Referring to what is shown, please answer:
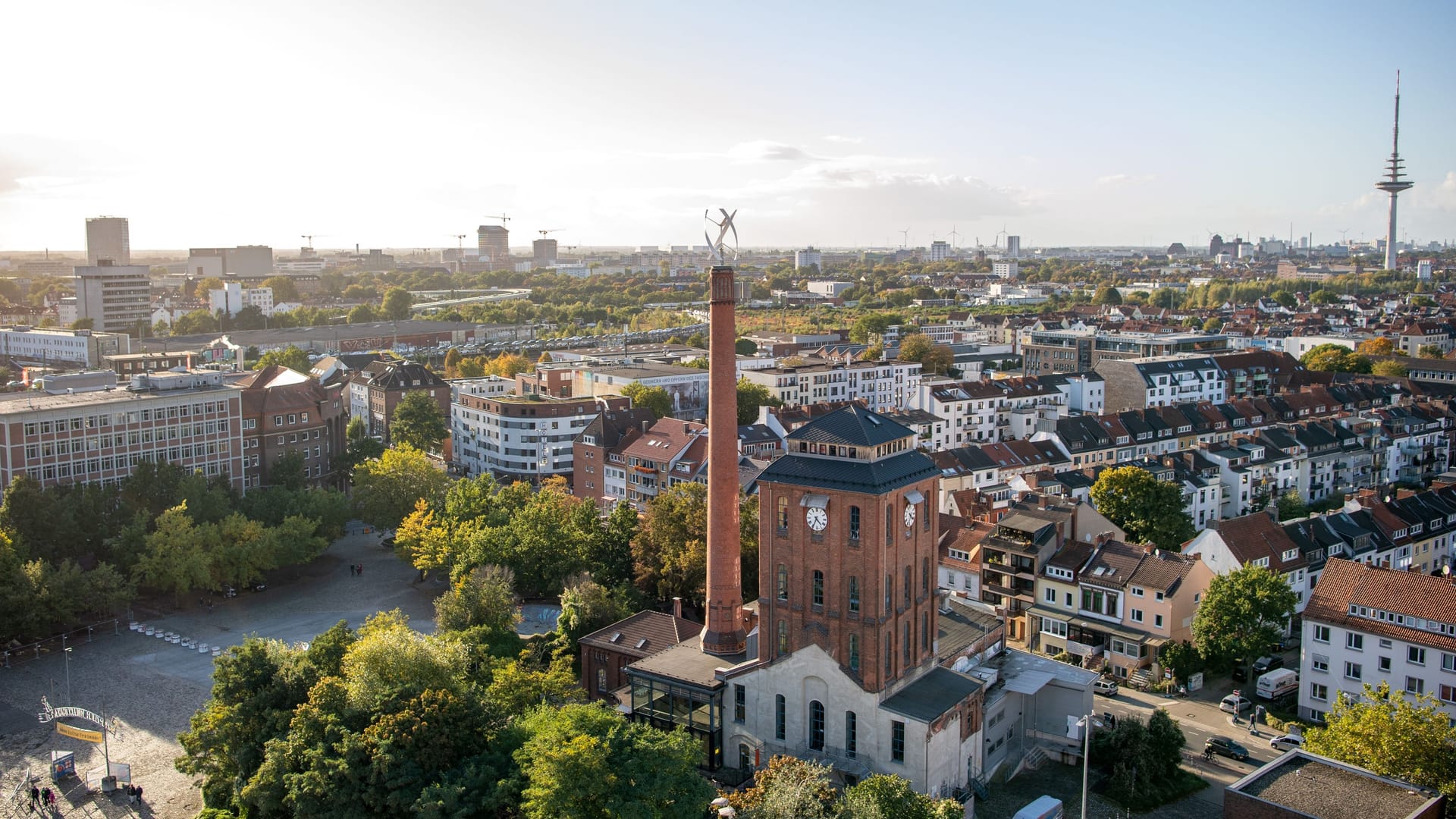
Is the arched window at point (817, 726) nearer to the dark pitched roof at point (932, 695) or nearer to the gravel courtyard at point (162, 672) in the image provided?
the dark pitched roof at point (932, 695)

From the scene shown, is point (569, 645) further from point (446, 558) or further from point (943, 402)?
point (943, 402)

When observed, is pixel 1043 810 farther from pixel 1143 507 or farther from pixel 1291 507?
pixel 1291 507

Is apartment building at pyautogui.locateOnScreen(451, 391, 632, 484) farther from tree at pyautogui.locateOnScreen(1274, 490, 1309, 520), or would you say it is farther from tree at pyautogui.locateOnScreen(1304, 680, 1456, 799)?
tree at pyautogui.locateOnScreen(1304, 680, 1456, 799)

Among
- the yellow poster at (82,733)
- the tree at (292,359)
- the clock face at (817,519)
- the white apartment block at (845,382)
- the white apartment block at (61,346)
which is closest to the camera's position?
the clock face at (817,519)

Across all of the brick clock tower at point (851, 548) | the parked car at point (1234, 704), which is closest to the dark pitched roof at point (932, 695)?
the brick clock tower at point (851, 548)

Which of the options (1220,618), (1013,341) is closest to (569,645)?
(1220,618)
